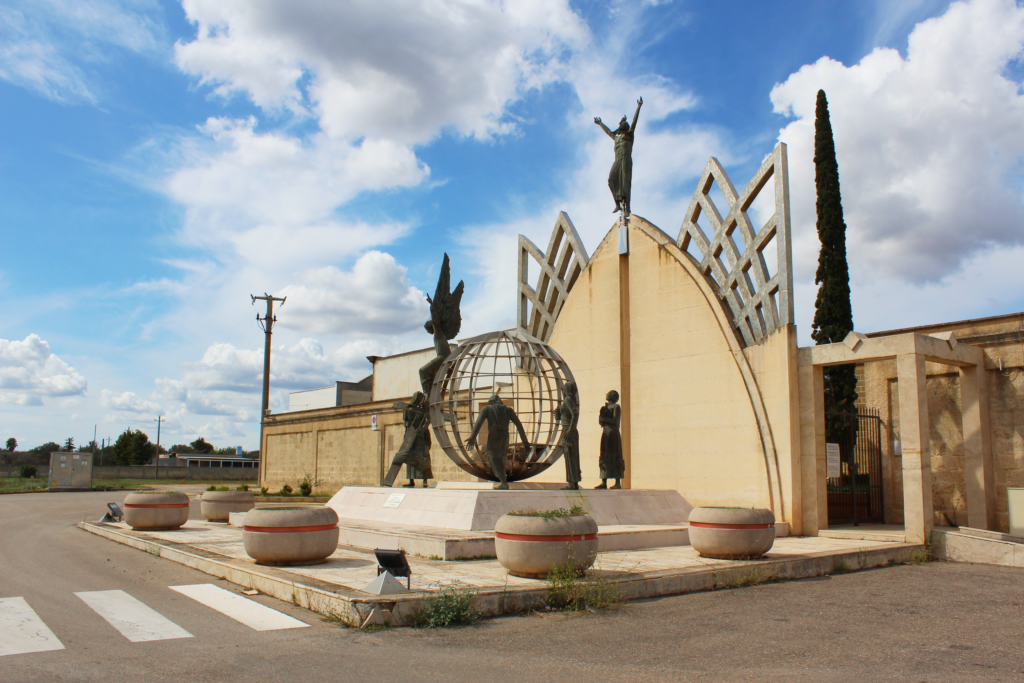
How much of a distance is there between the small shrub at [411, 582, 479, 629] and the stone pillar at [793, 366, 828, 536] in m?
9.47

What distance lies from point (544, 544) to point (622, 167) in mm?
13034

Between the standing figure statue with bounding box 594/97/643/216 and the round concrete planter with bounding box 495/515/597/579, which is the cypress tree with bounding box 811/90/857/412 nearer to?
the standing figure statue with bounding box 594/97/643/216

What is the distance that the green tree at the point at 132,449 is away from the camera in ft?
234

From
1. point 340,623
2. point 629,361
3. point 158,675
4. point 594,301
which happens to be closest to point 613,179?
point 594,301

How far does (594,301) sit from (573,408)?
6.01 m

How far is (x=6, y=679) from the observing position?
4676 mm

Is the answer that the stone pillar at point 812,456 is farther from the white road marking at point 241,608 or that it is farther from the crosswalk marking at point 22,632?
the crosswalk marking at point 22,632

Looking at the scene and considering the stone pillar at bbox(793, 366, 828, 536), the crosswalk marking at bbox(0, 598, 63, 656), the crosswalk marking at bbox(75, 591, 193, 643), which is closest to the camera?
the crosswalk marking at bbox(0, 598, 63, 656)

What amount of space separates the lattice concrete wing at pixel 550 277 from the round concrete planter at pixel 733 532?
10.5 m

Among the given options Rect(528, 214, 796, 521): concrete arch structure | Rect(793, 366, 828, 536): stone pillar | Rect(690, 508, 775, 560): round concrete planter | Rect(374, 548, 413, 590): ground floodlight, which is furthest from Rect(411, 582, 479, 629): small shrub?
Rect(793, 366, 828, 536): stone pillar

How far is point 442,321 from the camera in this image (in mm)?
14391

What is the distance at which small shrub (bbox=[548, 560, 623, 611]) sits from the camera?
7102mm

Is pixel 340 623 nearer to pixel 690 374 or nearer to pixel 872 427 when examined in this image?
pixel 690 374

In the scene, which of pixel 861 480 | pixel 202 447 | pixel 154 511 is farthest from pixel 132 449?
pixel 861 480
